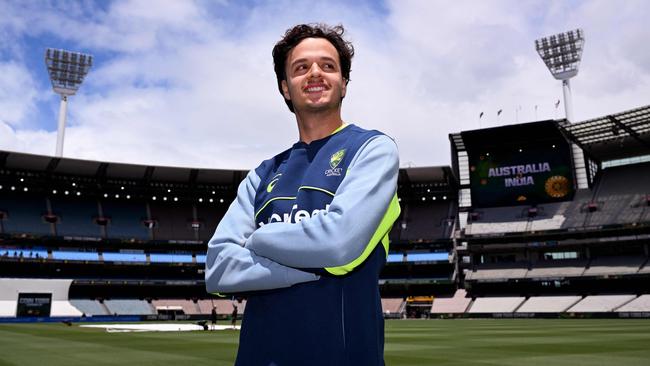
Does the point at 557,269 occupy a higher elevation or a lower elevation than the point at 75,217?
lower

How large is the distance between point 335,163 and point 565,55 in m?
76.1

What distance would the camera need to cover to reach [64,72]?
6888 cm

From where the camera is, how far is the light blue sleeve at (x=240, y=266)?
206 cm

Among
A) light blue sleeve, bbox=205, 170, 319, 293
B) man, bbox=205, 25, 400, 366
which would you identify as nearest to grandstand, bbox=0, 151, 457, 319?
light blue sleeve, bbox=205, 170, 319, 293

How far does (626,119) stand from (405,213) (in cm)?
3018

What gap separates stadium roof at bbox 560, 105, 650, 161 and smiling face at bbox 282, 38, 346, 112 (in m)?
57.7

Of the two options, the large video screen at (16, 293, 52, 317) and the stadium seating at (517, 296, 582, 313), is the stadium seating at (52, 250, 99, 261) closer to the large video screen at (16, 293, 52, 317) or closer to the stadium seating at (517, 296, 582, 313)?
the large video screen at (16, 293, 52, 317)

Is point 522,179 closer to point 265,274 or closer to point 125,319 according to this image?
point 125,319

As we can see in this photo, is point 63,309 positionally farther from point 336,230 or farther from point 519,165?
point 336,230

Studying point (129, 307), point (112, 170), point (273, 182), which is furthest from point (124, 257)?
point (273, 182)

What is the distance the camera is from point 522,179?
65.8 m

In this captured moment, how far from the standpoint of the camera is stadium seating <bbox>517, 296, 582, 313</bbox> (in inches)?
2093

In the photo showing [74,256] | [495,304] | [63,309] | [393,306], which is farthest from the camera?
[393,306]

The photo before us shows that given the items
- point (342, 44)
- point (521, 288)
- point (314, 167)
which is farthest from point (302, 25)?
point (521, 288)
